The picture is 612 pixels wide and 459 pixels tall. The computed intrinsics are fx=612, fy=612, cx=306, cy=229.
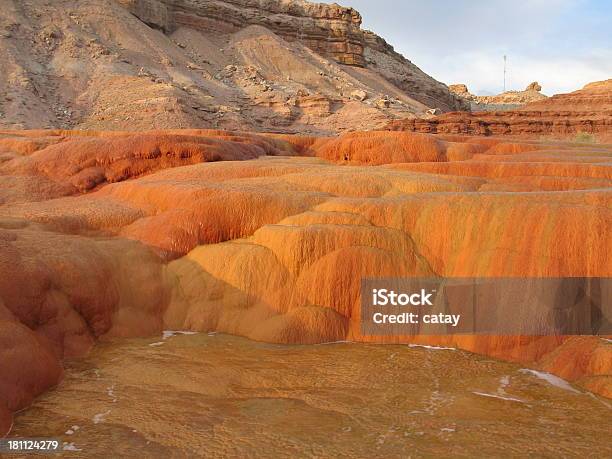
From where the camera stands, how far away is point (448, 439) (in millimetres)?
4801

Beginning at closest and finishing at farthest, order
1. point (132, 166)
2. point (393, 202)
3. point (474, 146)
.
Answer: point (393, 202) < point (132, 166) < point (474, 146)

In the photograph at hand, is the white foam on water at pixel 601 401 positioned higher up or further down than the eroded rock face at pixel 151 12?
further down

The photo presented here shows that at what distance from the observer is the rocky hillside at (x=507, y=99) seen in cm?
6706

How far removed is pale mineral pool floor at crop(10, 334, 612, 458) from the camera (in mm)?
4703

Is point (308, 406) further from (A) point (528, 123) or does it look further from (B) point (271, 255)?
A: (A) point (528, 123)

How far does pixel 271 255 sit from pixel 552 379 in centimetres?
363

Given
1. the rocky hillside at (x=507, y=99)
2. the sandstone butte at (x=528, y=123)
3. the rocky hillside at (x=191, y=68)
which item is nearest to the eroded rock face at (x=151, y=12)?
the rocky hillside at (x=191, y=68)

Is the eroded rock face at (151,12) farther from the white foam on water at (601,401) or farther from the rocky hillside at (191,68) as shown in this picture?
the white foam on water at (601,401)

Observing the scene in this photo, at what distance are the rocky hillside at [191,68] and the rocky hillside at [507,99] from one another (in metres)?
14.5

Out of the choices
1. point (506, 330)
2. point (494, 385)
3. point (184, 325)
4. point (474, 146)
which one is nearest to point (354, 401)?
point (494, 385)

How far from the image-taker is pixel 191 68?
41.5 metres

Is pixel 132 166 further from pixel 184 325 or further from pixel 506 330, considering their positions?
pixel 506 330

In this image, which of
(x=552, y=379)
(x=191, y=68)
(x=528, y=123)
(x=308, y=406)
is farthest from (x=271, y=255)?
(x=191, y=68)

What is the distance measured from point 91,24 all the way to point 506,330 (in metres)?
39.3
